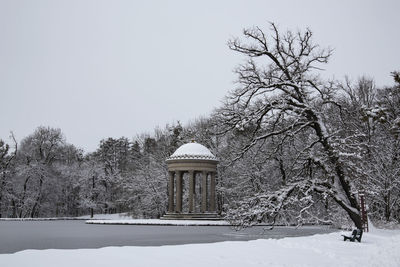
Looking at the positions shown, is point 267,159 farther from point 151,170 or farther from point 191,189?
Answer: point 151,170

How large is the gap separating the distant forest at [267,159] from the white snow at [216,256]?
134 inches

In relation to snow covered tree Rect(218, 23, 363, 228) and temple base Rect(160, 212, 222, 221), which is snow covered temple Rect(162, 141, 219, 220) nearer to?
temple base Rect(160, 212, 222, 221)

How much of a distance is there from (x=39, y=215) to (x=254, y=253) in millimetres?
54271

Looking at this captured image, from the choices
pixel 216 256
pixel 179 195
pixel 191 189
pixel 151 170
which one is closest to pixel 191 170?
pixel 191 189

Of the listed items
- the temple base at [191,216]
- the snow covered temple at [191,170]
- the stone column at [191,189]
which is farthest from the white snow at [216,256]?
the snow covered temple at [191,170]

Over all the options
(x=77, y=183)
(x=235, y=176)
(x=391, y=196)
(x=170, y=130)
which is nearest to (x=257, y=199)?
(x=391, y=196)

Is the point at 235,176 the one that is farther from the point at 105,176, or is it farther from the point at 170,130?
the point at 105,176

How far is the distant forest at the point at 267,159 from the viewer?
1834 centimetres

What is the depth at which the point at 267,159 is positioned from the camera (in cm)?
1969

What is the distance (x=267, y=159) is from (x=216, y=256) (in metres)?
10.3

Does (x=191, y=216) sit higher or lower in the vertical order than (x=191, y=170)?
lower

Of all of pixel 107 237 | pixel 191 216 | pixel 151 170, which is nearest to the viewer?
pixel 107 237

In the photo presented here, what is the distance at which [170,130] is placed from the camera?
53844 millimetres

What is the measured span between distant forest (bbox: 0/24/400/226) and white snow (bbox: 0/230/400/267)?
3.40 meters
